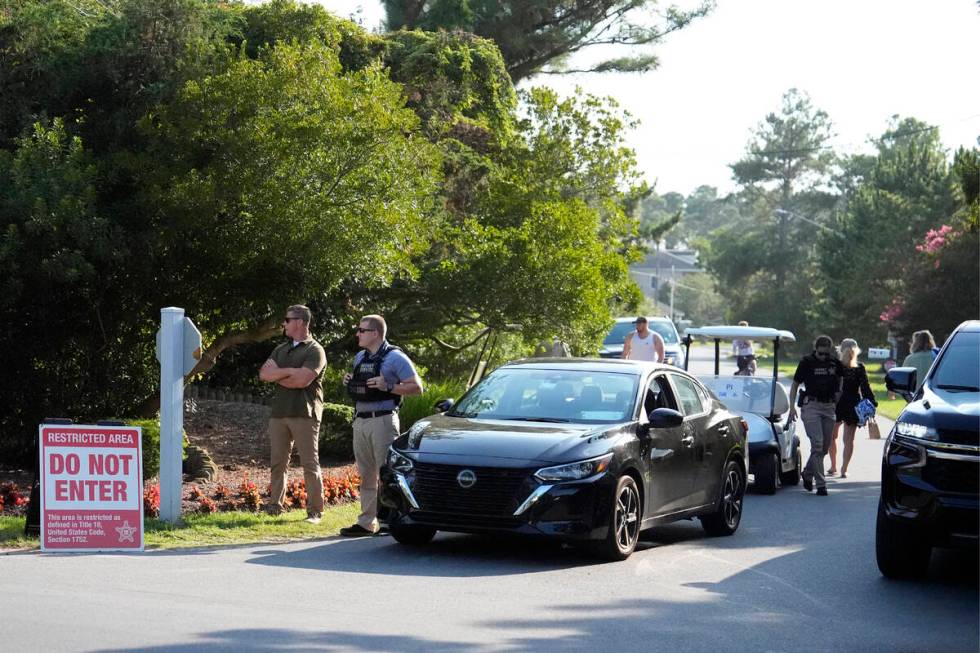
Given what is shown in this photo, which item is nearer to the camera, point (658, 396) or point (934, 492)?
point (934, 492)

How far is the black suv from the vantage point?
8828 mm

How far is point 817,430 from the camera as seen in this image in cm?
1586

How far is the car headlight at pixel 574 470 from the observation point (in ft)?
32.5

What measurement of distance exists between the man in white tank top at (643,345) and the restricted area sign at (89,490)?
10286 millimetres

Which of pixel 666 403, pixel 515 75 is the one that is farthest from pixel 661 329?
pixel 666 403

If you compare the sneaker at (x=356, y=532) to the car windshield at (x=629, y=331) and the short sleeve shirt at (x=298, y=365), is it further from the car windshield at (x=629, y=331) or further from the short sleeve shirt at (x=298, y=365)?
the car windshield at (x=629, y=331)

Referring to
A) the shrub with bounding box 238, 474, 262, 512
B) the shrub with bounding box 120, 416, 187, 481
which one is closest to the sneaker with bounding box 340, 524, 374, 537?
the shrub with bounding box 238, 474, 262, 512

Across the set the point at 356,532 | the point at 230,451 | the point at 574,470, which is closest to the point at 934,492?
the point at 574,470

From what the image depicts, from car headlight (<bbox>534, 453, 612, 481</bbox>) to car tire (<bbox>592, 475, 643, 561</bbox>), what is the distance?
23 cm

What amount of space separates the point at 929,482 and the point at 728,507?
3.43 meters

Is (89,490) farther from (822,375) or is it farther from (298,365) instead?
(822,375)

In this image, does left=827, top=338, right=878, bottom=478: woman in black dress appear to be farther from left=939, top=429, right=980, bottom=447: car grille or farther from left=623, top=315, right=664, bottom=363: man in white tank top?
left=939, top=429, right=980, bottom=447: car grille

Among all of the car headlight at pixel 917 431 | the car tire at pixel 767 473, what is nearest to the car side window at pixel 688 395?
the car headlight at pixel 917 431

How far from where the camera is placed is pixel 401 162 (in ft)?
50.1
